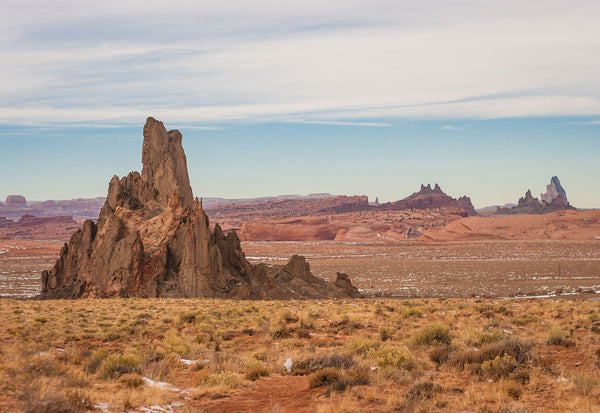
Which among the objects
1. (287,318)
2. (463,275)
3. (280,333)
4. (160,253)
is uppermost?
(160,253)

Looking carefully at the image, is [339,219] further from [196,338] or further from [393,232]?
[196,338]

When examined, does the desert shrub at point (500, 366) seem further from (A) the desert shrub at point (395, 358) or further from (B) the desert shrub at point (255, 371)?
(B) the desert shrub at point (255, 371)

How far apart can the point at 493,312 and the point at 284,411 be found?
47.0 ft

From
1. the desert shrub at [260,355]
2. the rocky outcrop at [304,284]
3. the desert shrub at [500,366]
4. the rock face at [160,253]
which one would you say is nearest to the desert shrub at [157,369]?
the desert shrub at [260,355]

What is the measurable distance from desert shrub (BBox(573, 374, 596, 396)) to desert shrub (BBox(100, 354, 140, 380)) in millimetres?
9063

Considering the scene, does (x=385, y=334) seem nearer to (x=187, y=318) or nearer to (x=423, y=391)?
(x=423, y=391)

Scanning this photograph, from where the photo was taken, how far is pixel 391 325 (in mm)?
17547

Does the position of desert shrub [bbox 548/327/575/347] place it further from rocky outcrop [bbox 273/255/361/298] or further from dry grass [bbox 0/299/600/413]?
rocky outcrop [bbox 273/255/361/298]

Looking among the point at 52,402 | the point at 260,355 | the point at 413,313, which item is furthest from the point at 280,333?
the point at 52,402

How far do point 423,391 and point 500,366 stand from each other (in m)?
2.41

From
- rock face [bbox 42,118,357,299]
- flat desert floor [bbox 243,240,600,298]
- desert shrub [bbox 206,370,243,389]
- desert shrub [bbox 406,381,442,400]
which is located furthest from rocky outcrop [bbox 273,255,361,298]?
desert shrub [bbox 406,381,442,400]

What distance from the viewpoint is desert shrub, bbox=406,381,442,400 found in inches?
349

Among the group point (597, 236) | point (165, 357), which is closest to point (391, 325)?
point (165, 357)

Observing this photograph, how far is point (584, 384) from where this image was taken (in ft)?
29.8
